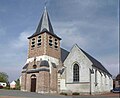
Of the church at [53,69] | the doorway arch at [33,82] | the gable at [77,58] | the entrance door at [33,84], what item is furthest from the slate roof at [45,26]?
the entrance door at [33,84]

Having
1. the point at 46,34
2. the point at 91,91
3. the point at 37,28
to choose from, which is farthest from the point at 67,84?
the point at 37,28

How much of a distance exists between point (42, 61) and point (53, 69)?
88.5 inches

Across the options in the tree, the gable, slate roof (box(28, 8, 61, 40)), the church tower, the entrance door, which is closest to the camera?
the church tower

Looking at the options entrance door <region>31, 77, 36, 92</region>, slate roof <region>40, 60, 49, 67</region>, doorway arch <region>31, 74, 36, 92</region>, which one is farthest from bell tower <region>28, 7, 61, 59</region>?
entrance door <region>31, 77, 36, 92</region>

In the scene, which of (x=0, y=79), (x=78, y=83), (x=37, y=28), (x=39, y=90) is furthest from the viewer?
(x=0, y=79)

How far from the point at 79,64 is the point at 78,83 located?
2963 millimetres

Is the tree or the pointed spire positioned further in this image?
the tree

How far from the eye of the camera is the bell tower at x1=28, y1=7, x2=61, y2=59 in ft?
104

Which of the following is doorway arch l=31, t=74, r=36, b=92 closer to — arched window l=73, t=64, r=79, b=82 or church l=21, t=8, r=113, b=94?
church l=21, t=8, r=113, b=94

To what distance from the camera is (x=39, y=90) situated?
29.3 m

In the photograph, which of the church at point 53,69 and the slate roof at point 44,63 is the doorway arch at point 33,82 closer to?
the church at point 53,69

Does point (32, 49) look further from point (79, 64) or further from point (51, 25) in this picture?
point (79, 64)

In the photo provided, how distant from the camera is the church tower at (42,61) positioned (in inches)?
1171

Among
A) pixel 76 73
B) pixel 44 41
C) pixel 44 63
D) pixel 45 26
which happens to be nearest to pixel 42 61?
pixel 44 63
